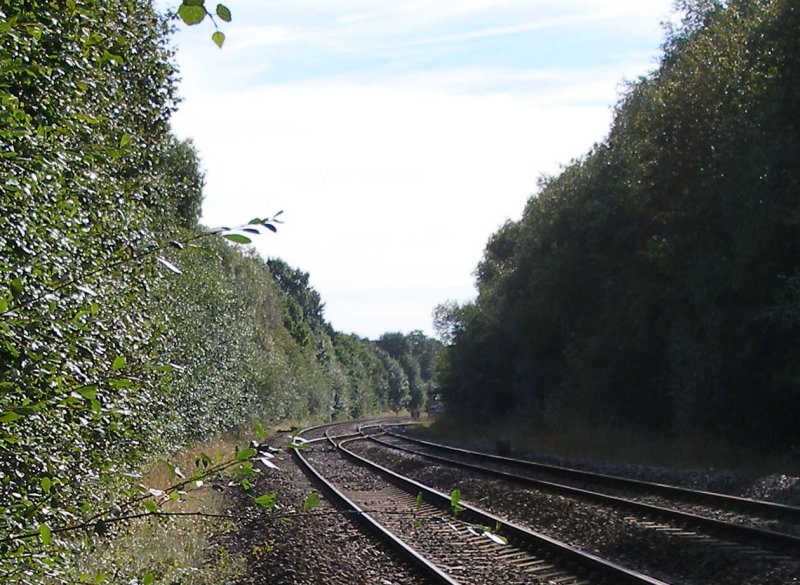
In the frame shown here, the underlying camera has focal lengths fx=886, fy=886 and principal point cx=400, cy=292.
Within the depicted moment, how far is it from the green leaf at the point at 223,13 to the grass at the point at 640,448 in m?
17.1

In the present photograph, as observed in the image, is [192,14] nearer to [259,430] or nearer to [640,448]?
[259,430]

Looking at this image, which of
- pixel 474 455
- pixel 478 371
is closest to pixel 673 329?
Answer: pixel 474 455

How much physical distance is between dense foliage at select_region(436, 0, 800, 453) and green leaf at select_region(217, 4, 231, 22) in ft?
58.6

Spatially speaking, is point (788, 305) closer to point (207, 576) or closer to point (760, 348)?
point (760, 348)

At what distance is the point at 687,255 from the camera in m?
Result: 24.9

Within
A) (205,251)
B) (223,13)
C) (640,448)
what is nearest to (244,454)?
(205,251)

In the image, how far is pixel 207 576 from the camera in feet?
31.9

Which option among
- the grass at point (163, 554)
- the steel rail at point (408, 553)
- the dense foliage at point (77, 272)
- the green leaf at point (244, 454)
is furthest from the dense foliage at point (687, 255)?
the green leaf at point (244, 454)

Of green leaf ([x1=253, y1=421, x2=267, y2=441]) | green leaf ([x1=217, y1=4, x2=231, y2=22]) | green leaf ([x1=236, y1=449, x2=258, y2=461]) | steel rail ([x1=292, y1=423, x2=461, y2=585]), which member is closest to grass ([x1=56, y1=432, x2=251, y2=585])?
steel rail ([x1=292, y1=423, x2=461, y2=585])

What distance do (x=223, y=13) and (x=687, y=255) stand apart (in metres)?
23.7

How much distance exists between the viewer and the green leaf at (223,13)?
276 centimetres

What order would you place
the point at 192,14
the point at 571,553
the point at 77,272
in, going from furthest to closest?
the point at 571,553 → the point at 77,272 → the point at 192,14

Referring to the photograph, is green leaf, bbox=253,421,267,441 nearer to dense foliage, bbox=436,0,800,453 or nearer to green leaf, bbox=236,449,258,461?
green leaf, bbox=236,449,258,461

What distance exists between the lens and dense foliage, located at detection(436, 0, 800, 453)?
66.7 feet
